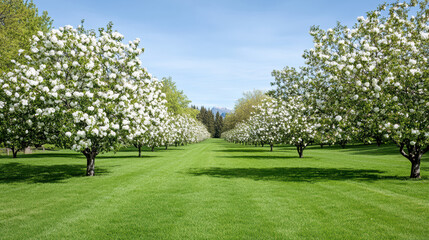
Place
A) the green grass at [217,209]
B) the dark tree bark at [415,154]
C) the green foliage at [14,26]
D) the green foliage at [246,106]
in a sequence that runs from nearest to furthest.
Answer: the green grass at [217,209], the dark tree bark at [415,154], the green foliage at [14,26], the green foliage at [246,106]

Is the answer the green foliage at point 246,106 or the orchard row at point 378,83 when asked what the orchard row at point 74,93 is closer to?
Result: the orchard row at point 378,83

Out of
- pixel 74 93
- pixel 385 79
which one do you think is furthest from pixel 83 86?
pixel 385 79

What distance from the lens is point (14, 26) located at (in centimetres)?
3497


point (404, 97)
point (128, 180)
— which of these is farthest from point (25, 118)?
point (404, 97)

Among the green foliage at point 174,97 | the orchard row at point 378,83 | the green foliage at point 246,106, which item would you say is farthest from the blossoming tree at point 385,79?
the green foliage at point 246,106

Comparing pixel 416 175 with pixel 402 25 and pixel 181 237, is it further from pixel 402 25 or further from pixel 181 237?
pixel 181 237

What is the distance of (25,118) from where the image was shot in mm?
16062

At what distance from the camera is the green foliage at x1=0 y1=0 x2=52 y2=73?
102 feet

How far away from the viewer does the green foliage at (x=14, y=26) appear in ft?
102

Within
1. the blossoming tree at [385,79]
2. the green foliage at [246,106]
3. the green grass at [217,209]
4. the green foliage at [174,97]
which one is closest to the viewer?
the green grass at [217,209]

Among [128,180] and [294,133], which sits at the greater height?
[294,133]

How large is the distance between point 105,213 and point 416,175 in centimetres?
1609

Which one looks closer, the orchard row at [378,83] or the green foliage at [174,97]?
the orchard row at [378,83]

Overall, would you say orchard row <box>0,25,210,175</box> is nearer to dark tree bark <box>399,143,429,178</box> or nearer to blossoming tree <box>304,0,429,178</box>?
blossoming tree <box>304,0,429,178</box>
